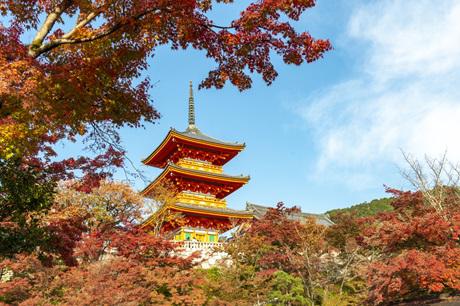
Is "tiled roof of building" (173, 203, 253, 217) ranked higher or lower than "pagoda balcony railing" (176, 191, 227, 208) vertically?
lower

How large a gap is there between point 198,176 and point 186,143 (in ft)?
8.06

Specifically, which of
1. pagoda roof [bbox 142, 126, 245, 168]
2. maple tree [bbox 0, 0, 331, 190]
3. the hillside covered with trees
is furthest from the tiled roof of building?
the hillside covered with trees

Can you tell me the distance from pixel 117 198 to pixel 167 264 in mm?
9287

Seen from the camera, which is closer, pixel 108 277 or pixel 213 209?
pixel 108 277

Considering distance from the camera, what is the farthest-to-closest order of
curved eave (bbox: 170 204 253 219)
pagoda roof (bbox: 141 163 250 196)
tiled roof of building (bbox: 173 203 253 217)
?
pagoda roof (bbox: 141 163 250 196) < tiled roof of building (bbox: 173 203 253 217) < curved eave (bbox: 170 204 253 219)

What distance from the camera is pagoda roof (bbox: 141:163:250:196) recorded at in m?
23.3

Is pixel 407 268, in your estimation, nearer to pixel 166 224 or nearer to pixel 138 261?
pixel 138 261

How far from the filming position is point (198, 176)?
2417 cm

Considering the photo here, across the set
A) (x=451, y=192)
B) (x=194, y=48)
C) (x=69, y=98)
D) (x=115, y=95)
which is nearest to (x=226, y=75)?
(x=194, y=48)

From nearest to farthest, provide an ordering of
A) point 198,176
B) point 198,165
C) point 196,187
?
1. point 198,176
2. point 196,187
3. point 198,165

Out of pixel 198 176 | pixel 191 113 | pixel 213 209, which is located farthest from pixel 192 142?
pixel 191 113

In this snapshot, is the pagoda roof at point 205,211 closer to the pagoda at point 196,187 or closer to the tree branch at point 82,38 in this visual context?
the pagoda at point 196,187

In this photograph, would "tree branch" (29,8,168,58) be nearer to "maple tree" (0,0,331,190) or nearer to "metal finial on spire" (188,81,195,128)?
"maple tree" (0,0,331,190)

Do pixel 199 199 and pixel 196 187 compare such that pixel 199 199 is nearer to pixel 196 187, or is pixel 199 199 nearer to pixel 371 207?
pixel 196 187
